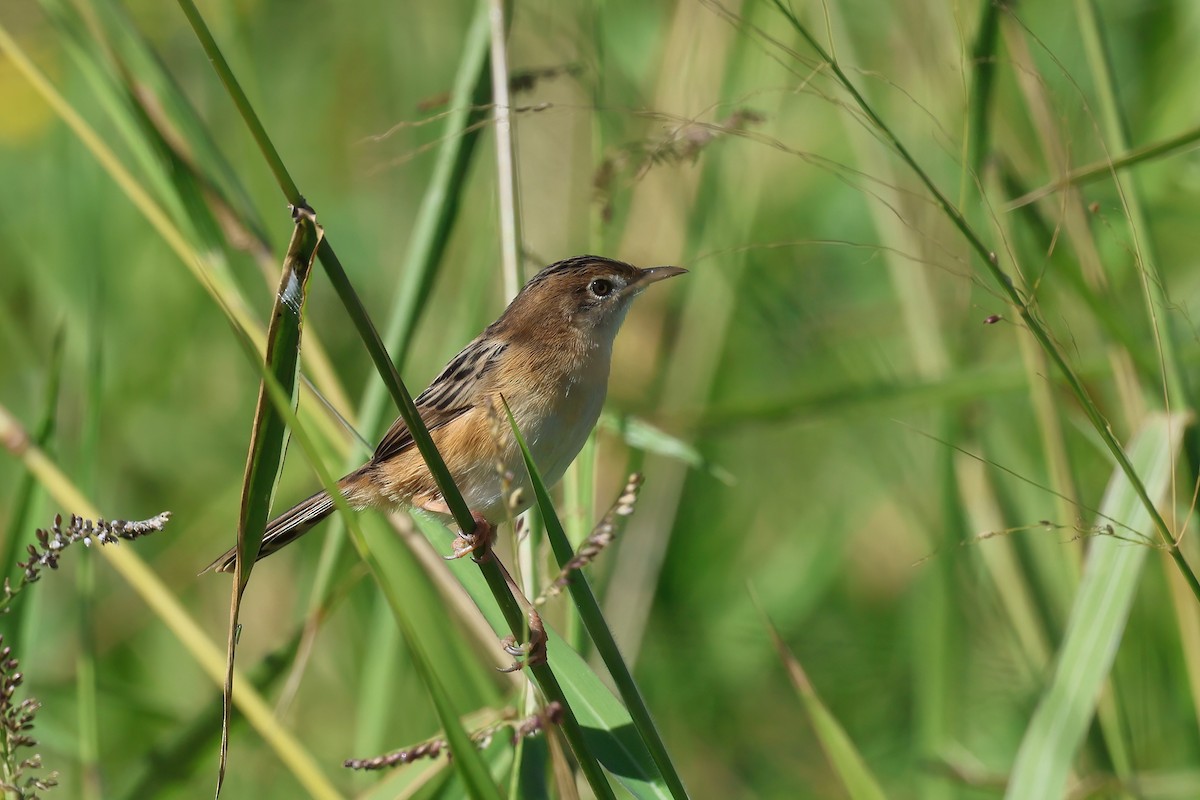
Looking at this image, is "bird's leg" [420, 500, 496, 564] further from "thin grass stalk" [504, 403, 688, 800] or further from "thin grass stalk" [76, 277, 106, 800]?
"thin grass stalk" [76, 277, 106, 800]

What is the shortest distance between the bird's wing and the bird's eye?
11.9 inches

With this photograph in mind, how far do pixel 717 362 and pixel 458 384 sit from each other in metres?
1.22

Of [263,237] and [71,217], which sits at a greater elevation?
[71,217]

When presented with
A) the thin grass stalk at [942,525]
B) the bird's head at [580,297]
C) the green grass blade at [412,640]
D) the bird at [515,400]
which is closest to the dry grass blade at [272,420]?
the green grass blade at [412,640]

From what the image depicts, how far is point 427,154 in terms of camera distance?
4973mm

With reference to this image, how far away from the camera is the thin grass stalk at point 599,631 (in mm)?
1646

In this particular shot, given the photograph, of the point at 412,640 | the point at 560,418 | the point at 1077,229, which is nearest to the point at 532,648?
the point at 412,640

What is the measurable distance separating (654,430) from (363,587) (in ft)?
5.31

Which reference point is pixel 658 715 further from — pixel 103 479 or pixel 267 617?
pixel 103 479

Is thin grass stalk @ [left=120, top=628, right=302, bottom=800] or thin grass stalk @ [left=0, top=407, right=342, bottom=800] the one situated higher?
thin grass stalk @ [left=0, top=407, right=342, bottom=800]

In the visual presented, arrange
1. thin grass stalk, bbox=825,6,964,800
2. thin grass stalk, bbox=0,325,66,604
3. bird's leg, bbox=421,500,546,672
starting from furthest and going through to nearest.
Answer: thin grass stalk, bbox=825,6,964,800 → thin grass stalk, bbox=0,325,66,604 → bird's leg, bbox=421,500,546,672

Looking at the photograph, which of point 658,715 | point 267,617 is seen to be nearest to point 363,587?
point 267,617

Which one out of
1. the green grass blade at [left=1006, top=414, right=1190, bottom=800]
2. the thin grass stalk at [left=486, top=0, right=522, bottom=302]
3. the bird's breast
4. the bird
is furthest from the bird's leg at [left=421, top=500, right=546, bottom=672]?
the green grass blade at [left=1006, top=414, right=1190, bottom=800]

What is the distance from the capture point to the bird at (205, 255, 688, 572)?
278 cm
